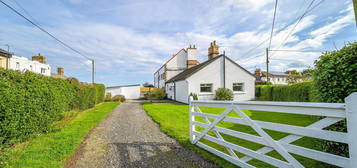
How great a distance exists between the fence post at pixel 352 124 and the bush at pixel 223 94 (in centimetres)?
1340

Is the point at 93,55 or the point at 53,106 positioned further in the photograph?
the point at 93,55

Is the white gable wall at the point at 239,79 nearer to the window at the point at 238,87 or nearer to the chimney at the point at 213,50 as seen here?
the window at the point at 238,87

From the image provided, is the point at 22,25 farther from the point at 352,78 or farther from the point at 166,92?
the point at 166,92

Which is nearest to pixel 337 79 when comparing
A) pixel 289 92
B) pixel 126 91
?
pixel 289 92

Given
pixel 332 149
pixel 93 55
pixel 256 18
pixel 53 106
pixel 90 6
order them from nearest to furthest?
pixel 332 149
pixel 53 106
pixel 90 6
pixel 256 18
pixel 93 55

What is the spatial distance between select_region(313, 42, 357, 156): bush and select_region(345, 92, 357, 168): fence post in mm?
1191

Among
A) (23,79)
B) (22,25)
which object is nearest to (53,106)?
(23,79)

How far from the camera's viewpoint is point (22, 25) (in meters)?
7.88

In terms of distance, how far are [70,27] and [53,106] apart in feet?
21.6

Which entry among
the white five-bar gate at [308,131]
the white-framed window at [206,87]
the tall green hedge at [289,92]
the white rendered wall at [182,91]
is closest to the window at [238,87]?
the white-framed window at [206,87]

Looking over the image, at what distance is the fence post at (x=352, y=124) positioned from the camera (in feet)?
4.40

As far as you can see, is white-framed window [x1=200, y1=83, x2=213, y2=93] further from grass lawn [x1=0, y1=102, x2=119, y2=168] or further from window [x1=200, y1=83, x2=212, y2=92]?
grass lawn [x1=0, y1=102, x2=119, y2=168]

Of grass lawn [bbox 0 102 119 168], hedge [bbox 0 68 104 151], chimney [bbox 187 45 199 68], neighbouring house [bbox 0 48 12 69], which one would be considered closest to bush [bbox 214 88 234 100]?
chimney [bbox 187 45 199 68]

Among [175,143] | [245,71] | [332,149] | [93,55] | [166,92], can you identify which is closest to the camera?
[332,149]
